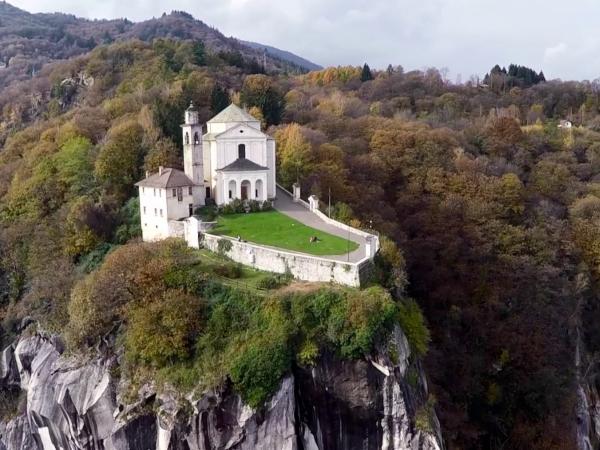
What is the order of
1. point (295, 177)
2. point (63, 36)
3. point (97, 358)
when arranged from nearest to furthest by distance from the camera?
1. point (97, 358)
2. point (295, 177)
3. point (63, 36)

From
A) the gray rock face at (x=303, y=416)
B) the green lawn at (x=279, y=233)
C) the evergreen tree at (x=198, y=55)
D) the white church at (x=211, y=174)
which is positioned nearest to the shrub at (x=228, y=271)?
the green lawn at (x=279, y=233)

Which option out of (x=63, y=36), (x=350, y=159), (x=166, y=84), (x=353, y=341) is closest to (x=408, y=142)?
(x=350, y=159)

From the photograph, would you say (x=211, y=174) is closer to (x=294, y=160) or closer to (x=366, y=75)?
(x=294, y=160)

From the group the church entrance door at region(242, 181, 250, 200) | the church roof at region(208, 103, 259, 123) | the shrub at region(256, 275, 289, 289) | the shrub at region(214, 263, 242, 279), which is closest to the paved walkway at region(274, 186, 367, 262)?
the church entrance door at region(242, 181, 250, 200)

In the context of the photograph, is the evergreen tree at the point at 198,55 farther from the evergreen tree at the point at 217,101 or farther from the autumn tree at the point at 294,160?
the autumn tree at the point at 294,160

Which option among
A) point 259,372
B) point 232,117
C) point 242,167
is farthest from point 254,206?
point 259,372

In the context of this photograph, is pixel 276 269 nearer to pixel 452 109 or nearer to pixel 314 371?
pixel 314 371
